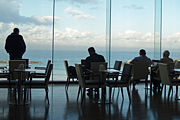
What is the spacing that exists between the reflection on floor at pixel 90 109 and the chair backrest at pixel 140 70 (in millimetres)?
875

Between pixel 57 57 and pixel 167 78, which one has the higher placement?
pixel 57 57

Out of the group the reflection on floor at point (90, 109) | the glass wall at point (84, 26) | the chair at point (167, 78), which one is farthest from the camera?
the glass wall at point (84, 26)

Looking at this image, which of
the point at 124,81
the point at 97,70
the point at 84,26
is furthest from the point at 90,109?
the point at 84,26

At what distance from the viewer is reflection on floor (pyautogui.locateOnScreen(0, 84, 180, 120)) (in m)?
5.71

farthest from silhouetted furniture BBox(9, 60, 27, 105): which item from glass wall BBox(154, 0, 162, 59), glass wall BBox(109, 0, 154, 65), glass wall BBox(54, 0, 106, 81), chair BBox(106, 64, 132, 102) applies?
glass wall BBox(154, 0, 162, 59)

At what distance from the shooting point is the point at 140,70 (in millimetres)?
8977

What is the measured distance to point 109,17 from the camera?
11352 mm

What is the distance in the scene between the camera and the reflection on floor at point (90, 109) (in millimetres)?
5711

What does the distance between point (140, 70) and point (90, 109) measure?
3.06m

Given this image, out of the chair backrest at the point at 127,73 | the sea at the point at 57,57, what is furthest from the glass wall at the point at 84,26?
the chair backrest at the point at 127,73

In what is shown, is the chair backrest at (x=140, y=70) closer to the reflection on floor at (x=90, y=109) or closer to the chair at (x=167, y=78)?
the reflection on floor at (x=90, y=109)

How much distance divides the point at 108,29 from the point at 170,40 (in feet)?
8.78

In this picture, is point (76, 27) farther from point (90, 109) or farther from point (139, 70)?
point (90, 109)

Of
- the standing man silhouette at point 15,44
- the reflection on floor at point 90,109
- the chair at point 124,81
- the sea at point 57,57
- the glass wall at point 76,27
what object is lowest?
the reflection on floor at point 90,109
